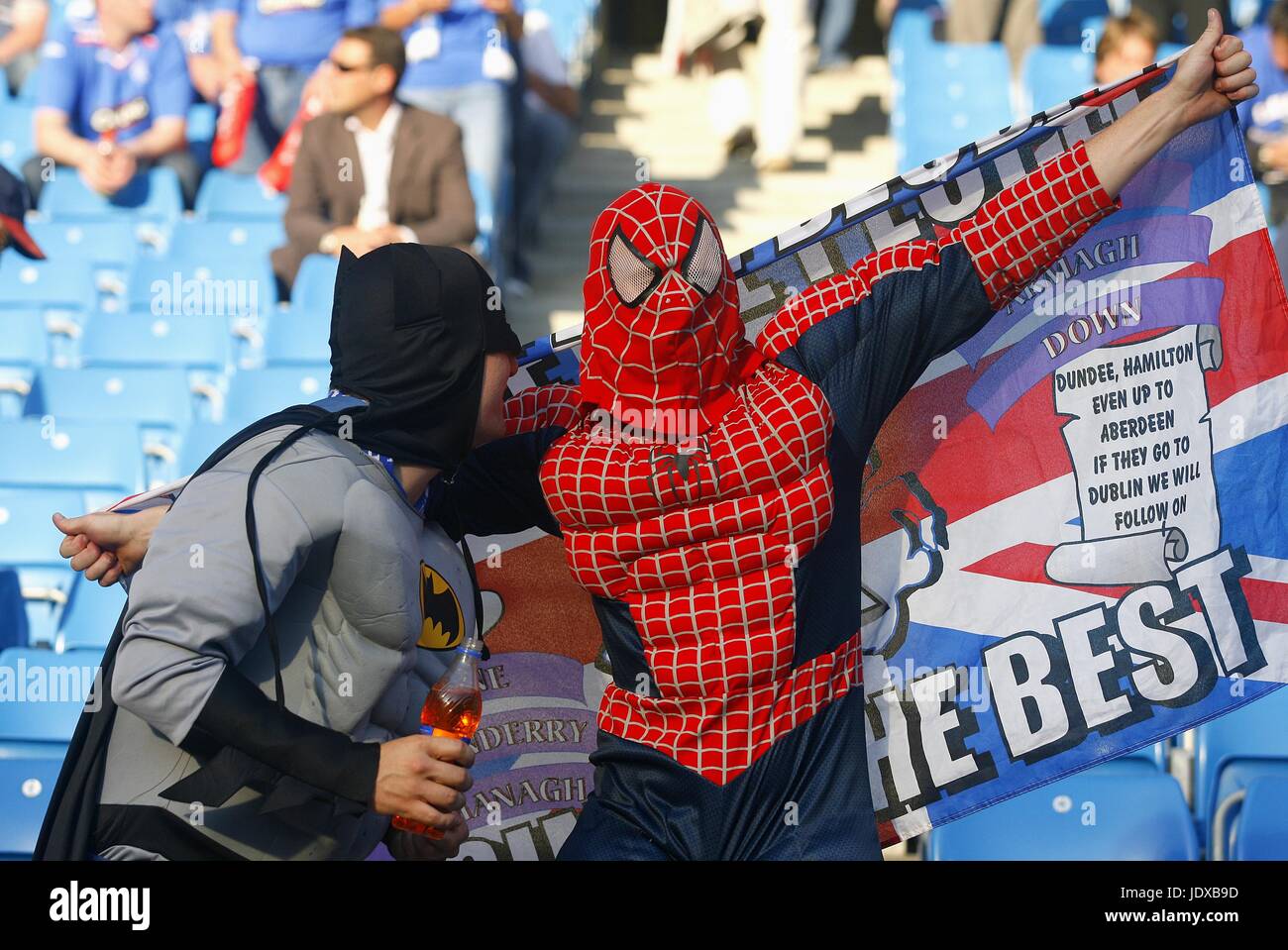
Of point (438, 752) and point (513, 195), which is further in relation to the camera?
point (513, 195)

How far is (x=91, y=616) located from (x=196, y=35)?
4.31 metres

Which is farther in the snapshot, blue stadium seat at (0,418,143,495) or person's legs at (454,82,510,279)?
person's legs at (454,82,510,279)

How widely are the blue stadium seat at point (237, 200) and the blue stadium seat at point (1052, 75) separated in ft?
11.9

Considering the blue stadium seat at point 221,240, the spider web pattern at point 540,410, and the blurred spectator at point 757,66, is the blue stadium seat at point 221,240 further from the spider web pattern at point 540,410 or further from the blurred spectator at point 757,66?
the spider web pattern at point 540,410

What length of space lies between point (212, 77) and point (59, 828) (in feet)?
19.2

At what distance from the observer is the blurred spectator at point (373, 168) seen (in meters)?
5.97

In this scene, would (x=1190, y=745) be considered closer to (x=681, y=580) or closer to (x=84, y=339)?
(x=681, y=580)

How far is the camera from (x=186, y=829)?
244 centimetres

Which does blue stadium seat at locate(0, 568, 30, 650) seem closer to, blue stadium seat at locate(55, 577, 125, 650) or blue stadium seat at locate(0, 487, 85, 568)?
blue stadium seat at locate(55, 577, 125, 650)

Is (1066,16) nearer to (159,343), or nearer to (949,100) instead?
(949,100)

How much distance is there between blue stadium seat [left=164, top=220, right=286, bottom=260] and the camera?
6.60 m

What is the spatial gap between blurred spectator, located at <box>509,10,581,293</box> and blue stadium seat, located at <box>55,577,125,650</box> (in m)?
3.14

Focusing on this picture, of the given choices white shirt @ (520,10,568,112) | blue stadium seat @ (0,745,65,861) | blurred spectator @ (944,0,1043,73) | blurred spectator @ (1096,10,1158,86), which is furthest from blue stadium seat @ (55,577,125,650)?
blurred spectator @ (944,0,1043,73)

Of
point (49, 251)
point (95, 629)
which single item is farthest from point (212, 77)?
point (95, 629)
